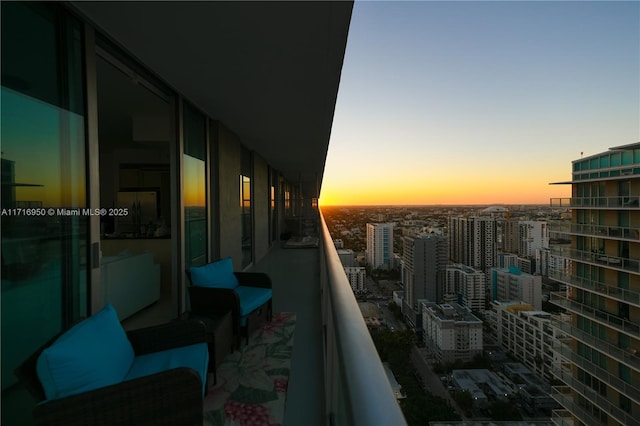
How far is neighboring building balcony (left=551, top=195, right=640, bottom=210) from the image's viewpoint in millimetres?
4436

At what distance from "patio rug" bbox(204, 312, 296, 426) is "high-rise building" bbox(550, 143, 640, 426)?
205 inches

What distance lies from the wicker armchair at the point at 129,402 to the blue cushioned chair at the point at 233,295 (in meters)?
1.35

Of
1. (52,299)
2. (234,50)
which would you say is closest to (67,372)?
(52,299)

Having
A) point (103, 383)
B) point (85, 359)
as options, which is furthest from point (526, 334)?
point (85, 359)

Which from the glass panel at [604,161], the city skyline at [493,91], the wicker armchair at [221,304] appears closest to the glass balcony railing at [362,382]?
the wicker armchair at [221,304]

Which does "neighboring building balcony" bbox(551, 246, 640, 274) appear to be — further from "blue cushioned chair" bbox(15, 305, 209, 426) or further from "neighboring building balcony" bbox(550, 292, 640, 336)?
"blue cushioned chair" bbox(15, 305, 209, 426)

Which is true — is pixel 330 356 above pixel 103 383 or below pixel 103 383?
above

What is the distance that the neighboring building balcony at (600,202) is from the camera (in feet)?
14.6

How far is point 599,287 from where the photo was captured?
16.7ft

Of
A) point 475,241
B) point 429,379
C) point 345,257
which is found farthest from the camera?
point 475,241

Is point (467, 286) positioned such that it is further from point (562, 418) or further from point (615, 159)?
point (615, 159)

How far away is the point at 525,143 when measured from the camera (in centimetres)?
1040

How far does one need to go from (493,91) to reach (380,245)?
7011mm

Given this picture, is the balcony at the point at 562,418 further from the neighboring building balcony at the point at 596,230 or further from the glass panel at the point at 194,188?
the glass panel at the point at 194,188
